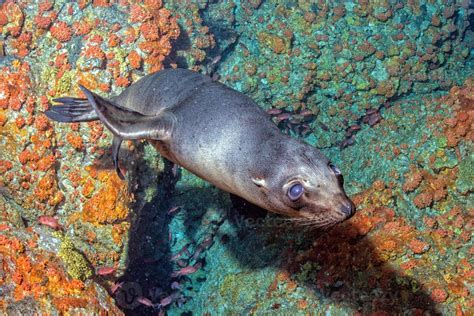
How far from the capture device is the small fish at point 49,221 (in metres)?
4.76

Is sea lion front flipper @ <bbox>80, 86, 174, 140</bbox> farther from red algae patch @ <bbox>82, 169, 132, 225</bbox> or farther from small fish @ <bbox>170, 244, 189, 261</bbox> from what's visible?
small fish @ <bbox>170, 244, 189, 261</bbox>

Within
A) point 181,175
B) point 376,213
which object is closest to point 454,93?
point 376,213

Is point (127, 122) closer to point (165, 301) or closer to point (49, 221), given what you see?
point (49, 221)

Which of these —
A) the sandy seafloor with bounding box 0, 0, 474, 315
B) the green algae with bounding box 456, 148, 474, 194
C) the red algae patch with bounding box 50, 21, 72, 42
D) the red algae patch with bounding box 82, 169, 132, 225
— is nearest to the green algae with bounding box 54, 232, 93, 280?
the sandy seafloor with bounding box 0, 0, 474, 315

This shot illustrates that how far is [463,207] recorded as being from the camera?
16.9 ft

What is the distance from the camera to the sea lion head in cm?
263

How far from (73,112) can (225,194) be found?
2.96m

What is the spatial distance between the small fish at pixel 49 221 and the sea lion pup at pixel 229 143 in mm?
1450

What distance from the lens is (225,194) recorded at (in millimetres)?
6453

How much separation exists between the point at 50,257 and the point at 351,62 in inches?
253

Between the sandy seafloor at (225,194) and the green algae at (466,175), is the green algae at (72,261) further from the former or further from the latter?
the green algae at (466,175)

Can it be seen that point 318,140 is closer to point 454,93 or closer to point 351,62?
point 351,62

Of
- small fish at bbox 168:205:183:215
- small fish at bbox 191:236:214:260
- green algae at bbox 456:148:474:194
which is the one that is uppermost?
green algae at bbox 456:148:474:194

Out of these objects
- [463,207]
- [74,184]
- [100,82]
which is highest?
[100,82]
